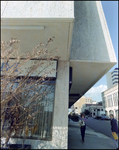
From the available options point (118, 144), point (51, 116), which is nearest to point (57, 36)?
point (51, 116)

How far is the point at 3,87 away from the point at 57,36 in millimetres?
1970

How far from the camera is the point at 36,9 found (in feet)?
9.93

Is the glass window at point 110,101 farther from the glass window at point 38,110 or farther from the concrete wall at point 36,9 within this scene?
the concrete wall at point 36,9

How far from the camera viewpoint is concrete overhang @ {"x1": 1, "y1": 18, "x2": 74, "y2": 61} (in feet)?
9.52

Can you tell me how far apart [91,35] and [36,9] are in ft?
9.34

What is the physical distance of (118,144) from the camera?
4.64 m

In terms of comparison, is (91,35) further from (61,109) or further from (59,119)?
(59,119)

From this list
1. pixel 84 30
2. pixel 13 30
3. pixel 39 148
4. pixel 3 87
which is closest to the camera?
pixel 3 87

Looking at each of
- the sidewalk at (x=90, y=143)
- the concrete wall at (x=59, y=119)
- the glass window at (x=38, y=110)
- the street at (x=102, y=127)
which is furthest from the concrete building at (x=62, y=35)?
the street at (x=102, y=127)

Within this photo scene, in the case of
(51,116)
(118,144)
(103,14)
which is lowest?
(118,144)

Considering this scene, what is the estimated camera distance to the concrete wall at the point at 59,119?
3.76m

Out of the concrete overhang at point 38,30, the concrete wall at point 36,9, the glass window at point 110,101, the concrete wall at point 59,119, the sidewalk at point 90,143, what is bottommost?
the glass window at point 110,101

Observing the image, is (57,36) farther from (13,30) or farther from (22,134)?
(22,134)

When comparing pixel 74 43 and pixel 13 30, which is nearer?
pixel 13 30
